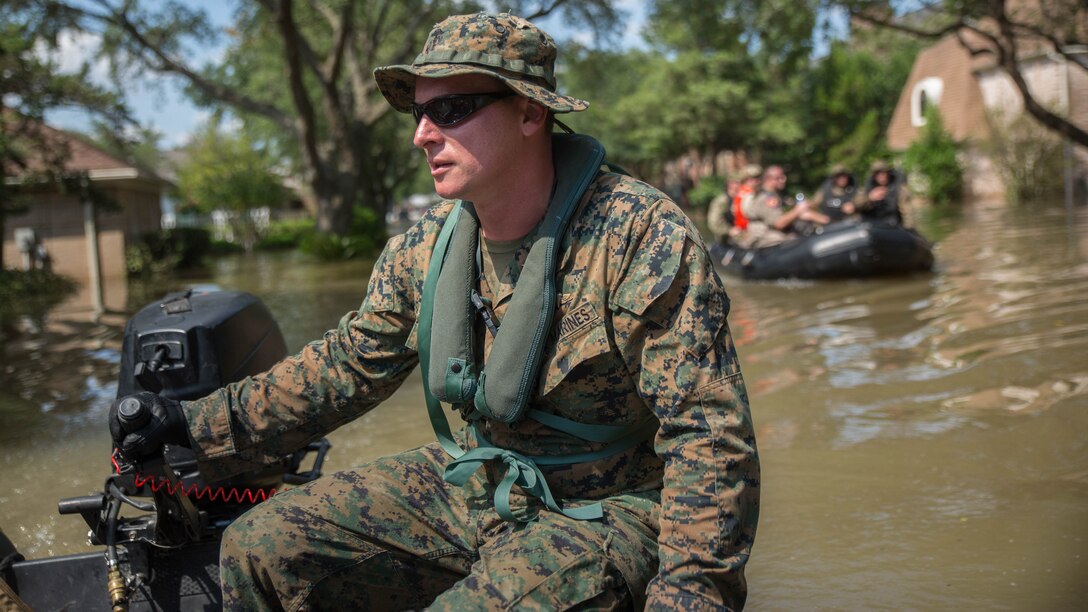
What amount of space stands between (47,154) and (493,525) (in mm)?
14058

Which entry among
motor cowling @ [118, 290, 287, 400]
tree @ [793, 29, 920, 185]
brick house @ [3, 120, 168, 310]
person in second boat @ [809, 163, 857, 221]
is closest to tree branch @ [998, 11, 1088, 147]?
person in second boat @ [809, 163, 857, 221]

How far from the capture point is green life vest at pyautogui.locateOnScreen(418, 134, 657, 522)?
8.46ft

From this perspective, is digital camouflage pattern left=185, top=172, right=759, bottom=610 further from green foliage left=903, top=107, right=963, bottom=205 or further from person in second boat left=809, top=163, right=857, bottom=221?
green foliage left=903, top=107, right=963, bottom=205

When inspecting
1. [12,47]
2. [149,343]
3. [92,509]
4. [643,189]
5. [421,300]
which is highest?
[12,47]

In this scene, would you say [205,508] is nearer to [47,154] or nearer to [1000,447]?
[1000,447]

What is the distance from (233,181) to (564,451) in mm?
44421

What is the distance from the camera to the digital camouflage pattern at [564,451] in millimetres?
2324

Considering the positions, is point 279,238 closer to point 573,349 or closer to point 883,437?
point 883,437

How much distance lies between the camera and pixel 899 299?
40.5 feet

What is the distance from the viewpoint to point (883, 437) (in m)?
6.29

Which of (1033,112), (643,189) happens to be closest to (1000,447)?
(643,189)

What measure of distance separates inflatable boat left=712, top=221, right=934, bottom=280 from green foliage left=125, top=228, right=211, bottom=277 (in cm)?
1440

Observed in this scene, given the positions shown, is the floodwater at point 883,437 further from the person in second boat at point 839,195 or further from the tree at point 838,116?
the tree at point 838,116

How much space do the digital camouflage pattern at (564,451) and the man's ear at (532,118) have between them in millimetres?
213
